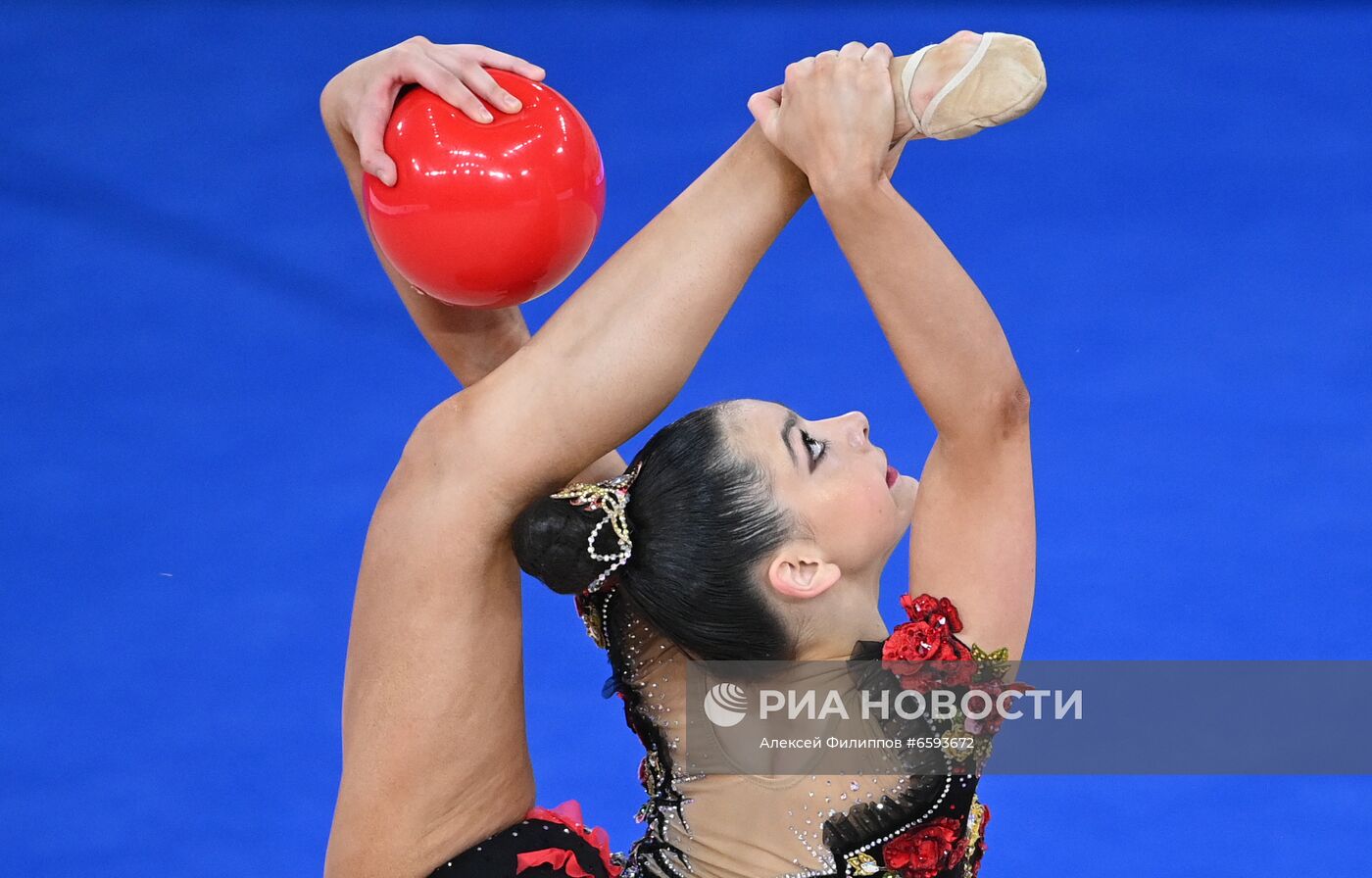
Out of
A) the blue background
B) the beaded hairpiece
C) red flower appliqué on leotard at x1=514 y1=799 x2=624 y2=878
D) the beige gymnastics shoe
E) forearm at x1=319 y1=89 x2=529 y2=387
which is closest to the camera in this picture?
the beige gymnastics shoe

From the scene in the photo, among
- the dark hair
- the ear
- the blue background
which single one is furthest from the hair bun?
the blue background

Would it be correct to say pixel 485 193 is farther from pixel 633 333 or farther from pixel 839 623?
pixel 839 623

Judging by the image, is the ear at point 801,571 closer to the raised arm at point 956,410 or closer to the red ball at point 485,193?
the raised arm at point 956,410

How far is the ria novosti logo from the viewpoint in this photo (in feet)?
5.77

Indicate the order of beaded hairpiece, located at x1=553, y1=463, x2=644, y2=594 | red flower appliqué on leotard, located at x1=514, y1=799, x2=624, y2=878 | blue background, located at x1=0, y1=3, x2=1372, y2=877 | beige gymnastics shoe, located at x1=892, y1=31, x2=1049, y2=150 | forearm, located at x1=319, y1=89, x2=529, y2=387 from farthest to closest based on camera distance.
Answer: blue background, located at x1=0, y1=3, x2=1372, y2=877, forearm, located at x1=319, y1=89, x2=529, y2=387, red flower appliqué on leotard, located at x1=514, y1=799, x2=624, y2=878, beaded hairpiece, located at x1=553, y1=463, x2=644, y2=594, beige gymnastics shoe, located at x1=892, y1=31, x2=1049, y2=150

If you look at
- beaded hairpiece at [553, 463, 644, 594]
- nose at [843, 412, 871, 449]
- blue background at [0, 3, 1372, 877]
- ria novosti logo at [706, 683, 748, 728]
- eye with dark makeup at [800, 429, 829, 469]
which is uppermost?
blue background at [0, 3, 1372, 877]

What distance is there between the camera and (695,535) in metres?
1.70

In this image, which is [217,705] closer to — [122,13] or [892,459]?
[892,459]

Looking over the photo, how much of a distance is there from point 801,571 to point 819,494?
8 centimetres

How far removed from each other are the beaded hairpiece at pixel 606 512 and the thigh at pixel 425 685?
0.27 feet

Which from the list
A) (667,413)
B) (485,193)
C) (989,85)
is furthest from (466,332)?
(667,413)

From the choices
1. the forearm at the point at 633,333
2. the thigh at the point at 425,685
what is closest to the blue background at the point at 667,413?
the thigh at the point at 425,685

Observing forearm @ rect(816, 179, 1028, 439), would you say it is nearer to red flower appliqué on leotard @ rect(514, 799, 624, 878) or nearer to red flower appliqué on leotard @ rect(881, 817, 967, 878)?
red flower appliqué on leotard @ rect(881, 817, 967, 878)

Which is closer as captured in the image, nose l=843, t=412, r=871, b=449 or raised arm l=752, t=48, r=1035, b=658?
raised arm l=752, t=48, r=1035, b=658
